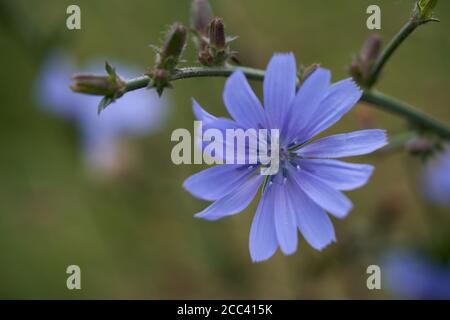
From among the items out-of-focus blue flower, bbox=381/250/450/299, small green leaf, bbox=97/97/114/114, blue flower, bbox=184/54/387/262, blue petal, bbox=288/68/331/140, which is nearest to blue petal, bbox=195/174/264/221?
blue flower, bbox=184/54/387/262

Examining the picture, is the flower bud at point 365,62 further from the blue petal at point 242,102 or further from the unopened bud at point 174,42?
the unopened bud at point 174,42

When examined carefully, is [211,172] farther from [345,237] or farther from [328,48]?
[328,48]

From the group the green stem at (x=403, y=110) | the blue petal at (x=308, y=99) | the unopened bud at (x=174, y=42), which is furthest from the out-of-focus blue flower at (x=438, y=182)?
the unopened bud at (x=174, y=42)

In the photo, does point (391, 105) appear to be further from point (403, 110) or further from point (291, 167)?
point (291, 167)

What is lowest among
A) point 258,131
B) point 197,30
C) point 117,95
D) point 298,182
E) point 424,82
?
point 298,182

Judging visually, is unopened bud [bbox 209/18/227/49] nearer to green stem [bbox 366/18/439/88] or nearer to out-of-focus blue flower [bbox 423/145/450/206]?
green stem [bbox 366/18/439/88]
